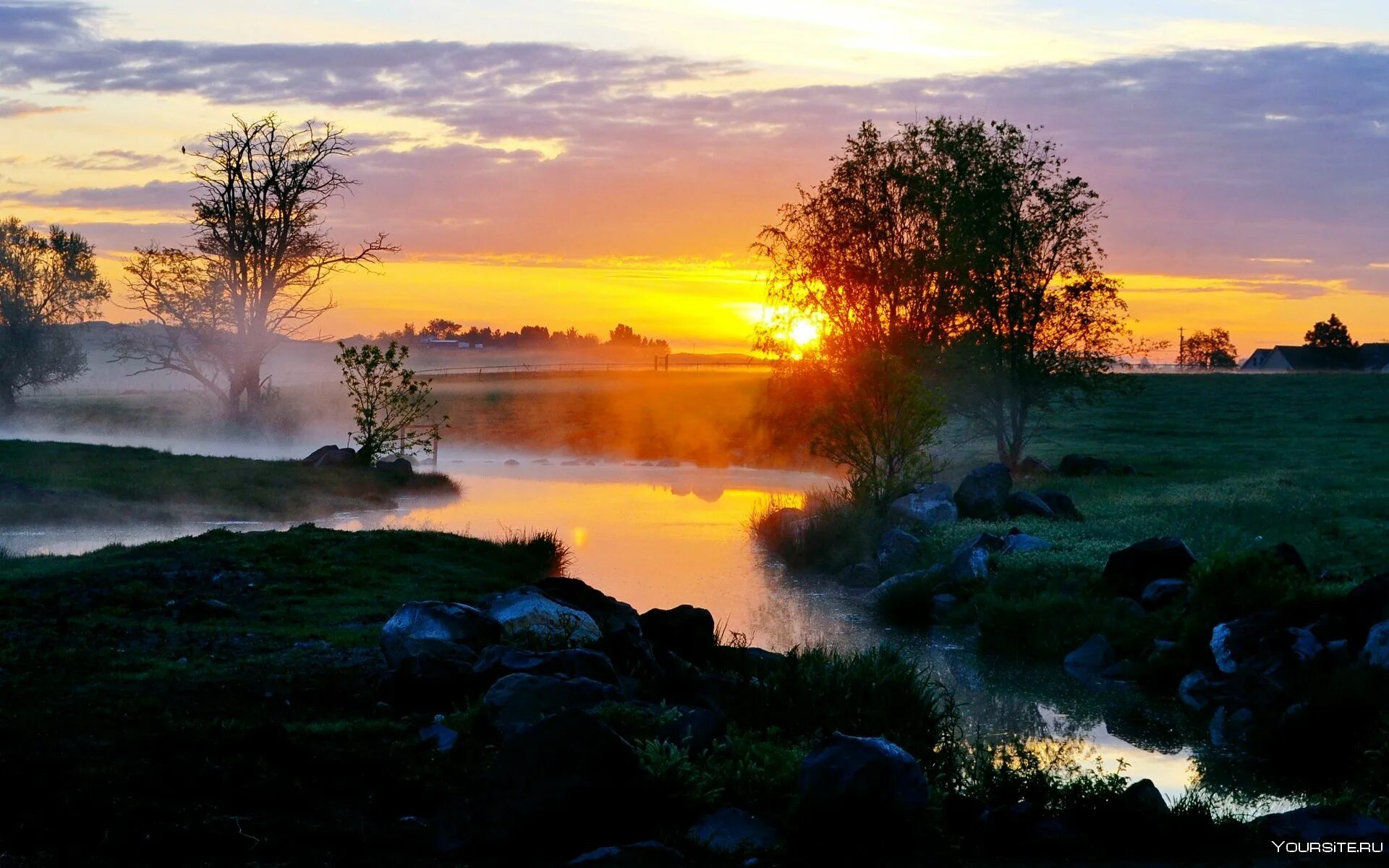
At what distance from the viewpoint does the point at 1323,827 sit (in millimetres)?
9836

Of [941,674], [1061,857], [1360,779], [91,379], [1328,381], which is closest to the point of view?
[1061,857]

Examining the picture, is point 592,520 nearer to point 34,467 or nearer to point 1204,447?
point 34,467

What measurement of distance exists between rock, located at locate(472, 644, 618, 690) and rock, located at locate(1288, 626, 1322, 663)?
29.5 feet

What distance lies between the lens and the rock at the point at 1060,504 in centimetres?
2992

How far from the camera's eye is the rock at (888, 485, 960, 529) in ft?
102

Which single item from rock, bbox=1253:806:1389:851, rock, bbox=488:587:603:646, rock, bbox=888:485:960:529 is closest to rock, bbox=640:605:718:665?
rock, bbox=488:587:603:646

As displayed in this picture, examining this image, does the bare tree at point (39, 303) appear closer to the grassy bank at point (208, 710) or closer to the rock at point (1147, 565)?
the grassy bank at point (208, 710)

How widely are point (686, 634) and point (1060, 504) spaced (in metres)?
17.0

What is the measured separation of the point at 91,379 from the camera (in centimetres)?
11306

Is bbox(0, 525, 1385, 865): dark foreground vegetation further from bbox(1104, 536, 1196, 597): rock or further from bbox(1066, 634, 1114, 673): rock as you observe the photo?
bbox(1104, 536, 1196, 597): rock

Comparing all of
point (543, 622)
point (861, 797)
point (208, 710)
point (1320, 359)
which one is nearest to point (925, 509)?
point (543, 622)

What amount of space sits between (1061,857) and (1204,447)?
151 feet

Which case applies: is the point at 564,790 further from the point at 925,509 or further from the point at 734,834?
the point at 925,509

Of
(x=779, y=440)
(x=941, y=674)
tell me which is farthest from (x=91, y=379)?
(x=941, y=674)
